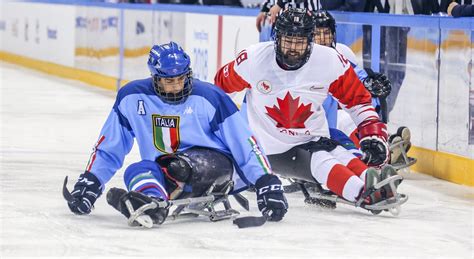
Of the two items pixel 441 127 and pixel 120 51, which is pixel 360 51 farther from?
pixel 120 51

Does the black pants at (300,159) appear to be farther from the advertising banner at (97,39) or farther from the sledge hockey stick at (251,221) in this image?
the advertising banner at (97,39)

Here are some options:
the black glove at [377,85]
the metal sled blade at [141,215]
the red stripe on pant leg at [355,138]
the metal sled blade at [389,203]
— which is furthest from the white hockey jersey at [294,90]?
the metal sled blade at [141,215]

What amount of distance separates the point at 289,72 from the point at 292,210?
67 cm

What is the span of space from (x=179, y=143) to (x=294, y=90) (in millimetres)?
820

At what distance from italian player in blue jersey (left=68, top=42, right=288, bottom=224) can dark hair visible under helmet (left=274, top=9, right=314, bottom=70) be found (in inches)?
20.9

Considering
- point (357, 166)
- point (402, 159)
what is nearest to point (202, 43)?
point (402, 159)

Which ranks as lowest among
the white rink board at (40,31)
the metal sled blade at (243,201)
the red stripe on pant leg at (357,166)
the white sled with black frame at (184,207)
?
the white rink board at (40,31)

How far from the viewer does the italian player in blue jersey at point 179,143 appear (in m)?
5.57

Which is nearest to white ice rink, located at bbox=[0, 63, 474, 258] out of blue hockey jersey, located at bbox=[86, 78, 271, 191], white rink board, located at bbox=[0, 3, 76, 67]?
blue hockey jersey, located at bbox=[86, 78, 271, 191]

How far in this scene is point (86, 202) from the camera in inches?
222

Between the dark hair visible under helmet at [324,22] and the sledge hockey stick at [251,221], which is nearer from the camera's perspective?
the sledge hockey stick at [251,221]

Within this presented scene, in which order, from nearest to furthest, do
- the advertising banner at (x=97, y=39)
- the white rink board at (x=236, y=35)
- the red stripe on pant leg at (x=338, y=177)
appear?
the red stripe on pant leg at (x=338, y=177)
the white rink board at (x=236, y=35)
the advertising banner at (x=97, y=39)

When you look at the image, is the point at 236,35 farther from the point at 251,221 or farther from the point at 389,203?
the point at 251,221

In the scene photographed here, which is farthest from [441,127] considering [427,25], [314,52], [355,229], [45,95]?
[45,95]
